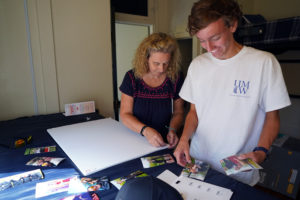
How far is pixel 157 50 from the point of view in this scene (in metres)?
1.24

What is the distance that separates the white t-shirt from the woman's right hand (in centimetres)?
22

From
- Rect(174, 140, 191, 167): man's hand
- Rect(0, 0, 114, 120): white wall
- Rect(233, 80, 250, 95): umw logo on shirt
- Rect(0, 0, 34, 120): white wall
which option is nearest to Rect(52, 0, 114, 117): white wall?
Rect(0, 0, 114, 120): white wall

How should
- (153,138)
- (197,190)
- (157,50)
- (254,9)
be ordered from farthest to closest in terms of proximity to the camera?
(254,9)
(157,50)
(153,138)
(197,190)

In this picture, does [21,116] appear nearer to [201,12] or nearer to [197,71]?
[197,71]

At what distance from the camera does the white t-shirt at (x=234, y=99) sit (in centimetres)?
89

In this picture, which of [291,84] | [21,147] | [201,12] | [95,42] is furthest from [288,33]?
[21,147]

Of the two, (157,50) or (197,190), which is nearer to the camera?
(197,190)

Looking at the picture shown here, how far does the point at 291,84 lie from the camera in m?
2.37

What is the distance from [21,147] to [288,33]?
2.05 meters

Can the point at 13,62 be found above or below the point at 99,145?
above

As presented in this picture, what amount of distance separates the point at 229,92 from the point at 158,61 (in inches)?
18.9

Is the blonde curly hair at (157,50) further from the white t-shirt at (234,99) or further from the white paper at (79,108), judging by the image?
the white paper at (79,108)

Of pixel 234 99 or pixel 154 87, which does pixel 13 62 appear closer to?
pixel 154 87

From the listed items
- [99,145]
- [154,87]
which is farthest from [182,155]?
[154,87]
